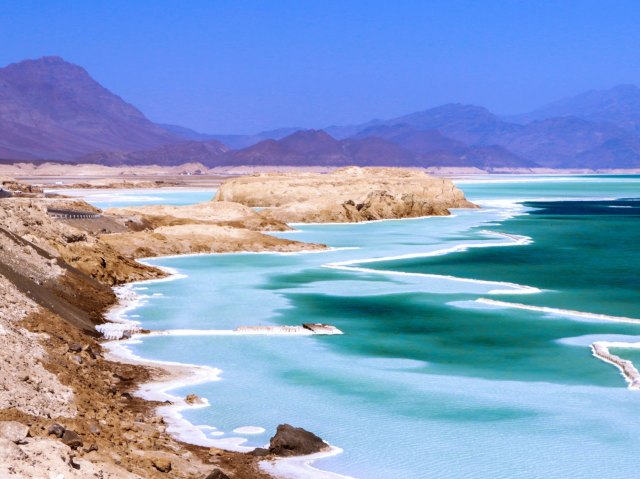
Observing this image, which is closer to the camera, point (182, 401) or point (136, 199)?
point (182, 401)

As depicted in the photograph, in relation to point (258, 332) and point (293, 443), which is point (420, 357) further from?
point (293, 443)

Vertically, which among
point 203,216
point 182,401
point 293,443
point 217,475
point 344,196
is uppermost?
point 344,196

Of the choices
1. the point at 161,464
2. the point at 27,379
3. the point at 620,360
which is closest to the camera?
the point at 161,464

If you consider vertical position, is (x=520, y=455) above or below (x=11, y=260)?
below

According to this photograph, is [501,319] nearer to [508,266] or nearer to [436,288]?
[436,288]

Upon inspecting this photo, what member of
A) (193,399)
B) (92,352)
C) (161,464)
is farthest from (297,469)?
(92,352)

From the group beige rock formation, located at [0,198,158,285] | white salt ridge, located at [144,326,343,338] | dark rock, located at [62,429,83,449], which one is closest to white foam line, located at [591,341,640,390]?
white salt ridge, located at [144,326,343,338]

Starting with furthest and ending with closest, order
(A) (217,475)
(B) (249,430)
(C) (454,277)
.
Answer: (C) (454,277) < (B) (249,430) < (A) (217,475)

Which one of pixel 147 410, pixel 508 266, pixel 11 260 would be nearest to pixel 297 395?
pixel 147 410
